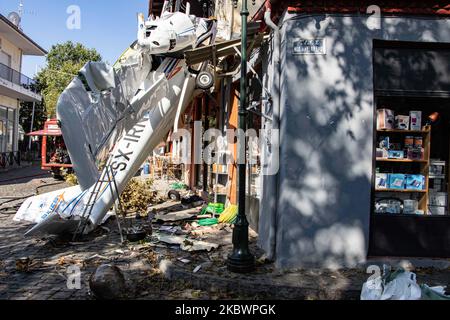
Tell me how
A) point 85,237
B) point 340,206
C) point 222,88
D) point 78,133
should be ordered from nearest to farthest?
point 340,206 < point 78,133 < point 85,237 < point 222,88

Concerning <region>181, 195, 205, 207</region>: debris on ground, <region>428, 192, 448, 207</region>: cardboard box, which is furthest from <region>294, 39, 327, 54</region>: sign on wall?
<region>181, 195, 205, 207</region>: debris on ground

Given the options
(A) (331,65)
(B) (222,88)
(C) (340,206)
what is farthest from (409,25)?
(B) (222,88)

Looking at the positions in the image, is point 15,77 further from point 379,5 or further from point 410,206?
point 410,206

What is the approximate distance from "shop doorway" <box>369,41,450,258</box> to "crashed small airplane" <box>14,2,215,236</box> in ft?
13.7

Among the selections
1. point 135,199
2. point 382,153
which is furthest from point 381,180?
point 135,199

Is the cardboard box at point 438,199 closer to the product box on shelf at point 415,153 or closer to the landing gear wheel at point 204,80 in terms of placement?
the product box on shelf at point 415,153

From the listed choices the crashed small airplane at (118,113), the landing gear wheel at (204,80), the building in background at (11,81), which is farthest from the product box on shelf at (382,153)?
the building in background at (11,81)

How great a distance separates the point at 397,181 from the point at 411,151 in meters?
0.52

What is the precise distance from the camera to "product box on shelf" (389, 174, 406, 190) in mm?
6551

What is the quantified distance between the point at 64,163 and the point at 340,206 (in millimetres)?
17118

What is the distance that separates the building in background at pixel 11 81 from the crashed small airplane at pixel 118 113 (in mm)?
20697

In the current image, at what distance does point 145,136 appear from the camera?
9.38 metres

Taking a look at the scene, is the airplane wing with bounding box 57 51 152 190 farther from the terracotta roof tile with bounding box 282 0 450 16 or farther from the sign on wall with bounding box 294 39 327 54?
the terracotta roof tile with bounding box 282 0 450 16
